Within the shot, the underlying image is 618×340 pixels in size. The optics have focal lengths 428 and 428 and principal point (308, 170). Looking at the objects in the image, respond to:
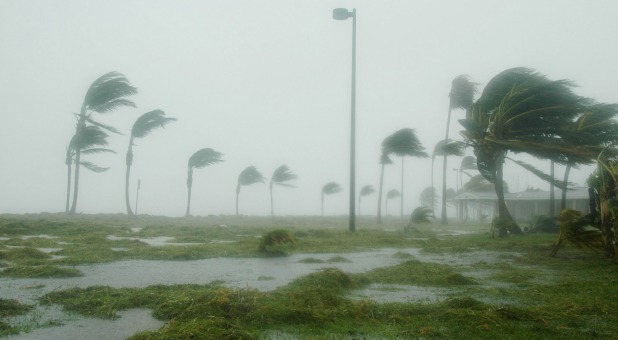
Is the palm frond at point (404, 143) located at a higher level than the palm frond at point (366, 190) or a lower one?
higher

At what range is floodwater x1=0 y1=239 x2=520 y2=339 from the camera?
13.0ft

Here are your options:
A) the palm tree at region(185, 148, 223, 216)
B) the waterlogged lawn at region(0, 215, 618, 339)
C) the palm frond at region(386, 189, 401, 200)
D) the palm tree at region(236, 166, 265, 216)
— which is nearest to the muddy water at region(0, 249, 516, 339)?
the waterlogged lawn at region(0, 215, 618, 339)

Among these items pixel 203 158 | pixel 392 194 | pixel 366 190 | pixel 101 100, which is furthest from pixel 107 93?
pixel 392 194

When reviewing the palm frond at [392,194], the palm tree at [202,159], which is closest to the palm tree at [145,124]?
the palm tree at [202,159]

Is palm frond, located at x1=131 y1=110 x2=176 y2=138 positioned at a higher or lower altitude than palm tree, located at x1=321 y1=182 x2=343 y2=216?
higher

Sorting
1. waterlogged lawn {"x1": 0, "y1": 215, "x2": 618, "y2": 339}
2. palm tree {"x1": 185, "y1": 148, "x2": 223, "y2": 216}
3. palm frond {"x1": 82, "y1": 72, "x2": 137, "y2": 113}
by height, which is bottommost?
waterlogged lawn {"x1": 0, "y1": 215, "x2": 618, "y2": 339}

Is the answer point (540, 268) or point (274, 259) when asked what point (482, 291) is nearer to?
point (540, 268)

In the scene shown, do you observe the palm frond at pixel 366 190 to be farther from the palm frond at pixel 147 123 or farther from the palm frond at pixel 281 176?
the palm frond at pixel 147 123

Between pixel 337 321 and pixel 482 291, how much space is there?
8.40ft

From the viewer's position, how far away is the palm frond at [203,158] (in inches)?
1658

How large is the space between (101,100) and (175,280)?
22.6m

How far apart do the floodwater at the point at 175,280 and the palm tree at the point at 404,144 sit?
981 inches

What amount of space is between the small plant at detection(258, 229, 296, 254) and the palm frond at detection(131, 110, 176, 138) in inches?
866

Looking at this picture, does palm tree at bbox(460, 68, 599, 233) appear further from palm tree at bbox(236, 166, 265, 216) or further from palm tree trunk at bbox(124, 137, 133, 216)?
palm tree at bbox(236, 166, 265, 216)
